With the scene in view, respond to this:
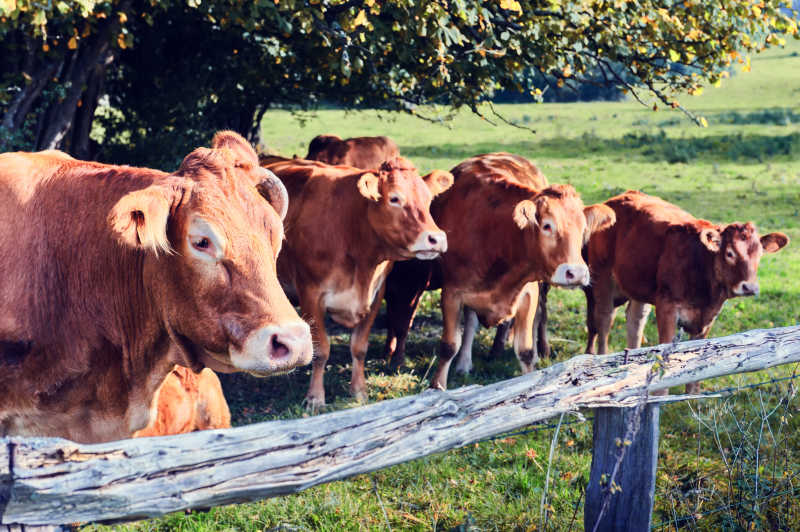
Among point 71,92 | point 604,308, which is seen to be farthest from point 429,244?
point 71,92

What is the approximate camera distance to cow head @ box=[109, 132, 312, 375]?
130 inches

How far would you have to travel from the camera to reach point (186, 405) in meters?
4.24

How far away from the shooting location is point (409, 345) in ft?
29.2

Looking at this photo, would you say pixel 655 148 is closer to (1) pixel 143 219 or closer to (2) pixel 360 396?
(2) pixel 360 396

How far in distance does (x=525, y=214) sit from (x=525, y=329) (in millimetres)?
1235

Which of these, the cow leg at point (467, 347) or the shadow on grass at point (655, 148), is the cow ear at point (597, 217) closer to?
the cow leg at point (467, 347)

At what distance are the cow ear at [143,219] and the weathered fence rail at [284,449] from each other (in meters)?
1.01

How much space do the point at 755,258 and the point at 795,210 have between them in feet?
37.7

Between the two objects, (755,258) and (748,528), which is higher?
(755,258)

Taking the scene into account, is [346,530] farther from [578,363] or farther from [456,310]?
[456,310]

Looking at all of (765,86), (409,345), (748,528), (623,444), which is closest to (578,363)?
(623,444)

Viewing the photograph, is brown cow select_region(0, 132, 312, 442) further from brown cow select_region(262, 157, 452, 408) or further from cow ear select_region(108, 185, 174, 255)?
brown cow select_region(262, 157, 452, 408)

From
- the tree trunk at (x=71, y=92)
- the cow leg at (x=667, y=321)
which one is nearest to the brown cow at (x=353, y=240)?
the cow leg at (x=667, y=321)

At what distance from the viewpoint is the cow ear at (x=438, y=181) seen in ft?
25.3
